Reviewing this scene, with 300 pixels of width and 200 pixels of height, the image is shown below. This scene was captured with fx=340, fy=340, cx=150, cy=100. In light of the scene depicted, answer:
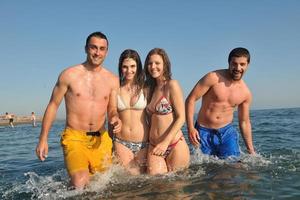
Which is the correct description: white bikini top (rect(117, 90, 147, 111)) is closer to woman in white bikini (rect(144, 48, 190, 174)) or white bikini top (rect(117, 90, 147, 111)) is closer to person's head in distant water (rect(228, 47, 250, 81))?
woman in white bikini (rect(144, 48, 190, 174))

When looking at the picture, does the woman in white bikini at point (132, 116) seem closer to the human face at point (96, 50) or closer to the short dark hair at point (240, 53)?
the human face at point (96, 50)

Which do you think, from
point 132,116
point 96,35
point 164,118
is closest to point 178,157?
point 164,118

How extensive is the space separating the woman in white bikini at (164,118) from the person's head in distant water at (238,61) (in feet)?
5.02

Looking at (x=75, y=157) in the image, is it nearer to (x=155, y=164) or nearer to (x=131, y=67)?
(x=155, y=164)

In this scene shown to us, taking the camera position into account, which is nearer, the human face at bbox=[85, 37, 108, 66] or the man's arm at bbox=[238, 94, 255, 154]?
the human face at bbox=[85, 37, 108, 66]

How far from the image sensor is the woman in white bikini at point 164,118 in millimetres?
5770

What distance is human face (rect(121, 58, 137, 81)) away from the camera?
5984 mm

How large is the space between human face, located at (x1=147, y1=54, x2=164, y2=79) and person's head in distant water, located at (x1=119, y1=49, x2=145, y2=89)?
0.29 m

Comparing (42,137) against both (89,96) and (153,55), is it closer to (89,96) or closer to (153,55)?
(89,96)

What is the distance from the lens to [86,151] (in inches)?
233

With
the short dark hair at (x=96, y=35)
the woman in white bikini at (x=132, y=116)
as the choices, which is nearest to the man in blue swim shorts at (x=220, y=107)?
the woman in white bikini at (x=132, y=116)

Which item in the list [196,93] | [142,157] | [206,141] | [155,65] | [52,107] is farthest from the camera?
[206,141]

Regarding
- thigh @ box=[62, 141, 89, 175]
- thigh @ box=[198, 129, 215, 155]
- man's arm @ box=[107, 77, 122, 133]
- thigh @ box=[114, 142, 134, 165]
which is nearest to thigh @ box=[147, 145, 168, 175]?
thigh @ box=[114, 142, 134, 165]

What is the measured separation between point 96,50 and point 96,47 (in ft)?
0.19
